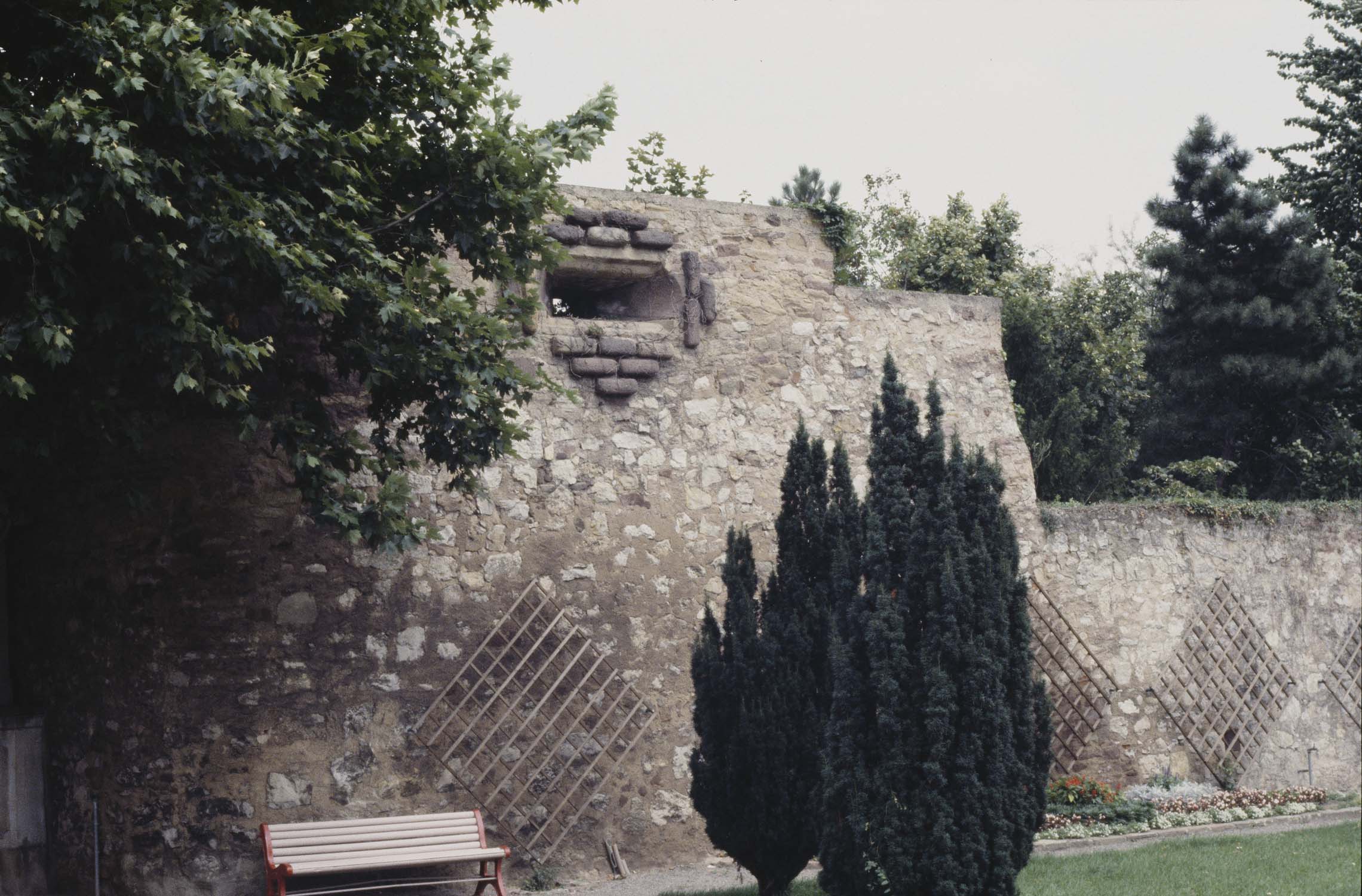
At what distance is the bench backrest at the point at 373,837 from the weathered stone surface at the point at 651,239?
151 inches

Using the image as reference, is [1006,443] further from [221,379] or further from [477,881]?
[221,379]

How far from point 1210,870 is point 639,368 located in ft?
15.2

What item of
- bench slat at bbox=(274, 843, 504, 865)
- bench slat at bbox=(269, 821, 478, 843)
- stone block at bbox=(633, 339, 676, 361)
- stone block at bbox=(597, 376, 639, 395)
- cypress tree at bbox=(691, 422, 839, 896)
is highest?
stone block at bbox=(633, 339, 676, 361)

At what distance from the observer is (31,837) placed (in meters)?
8.49

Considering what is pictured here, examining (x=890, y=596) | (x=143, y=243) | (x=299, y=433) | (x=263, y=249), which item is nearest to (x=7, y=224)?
(x=143, y=243)

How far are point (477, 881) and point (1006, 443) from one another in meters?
5.28

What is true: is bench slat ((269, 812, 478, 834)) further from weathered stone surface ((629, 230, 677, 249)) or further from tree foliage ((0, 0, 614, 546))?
weathered stone surface ((629, 230, 677, 249))

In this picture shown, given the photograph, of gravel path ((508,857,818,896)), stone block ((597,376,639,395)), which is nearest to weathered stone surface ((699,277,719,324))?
stone block ((597,376,639,395))

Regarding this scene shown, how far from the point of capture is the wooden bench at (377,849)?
745cm

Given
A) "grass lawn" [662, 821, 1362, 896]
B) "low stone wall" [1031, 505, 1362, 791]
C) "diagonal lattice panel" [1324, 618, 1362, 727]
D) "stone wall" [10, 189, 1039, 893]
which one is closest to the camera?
"grass lawn" [662, 821, 1362, 896]

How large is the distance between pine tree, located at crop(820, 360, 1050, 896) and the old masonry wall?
2930mm

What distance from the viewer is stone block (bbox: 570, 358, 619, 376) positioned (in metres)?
9.06

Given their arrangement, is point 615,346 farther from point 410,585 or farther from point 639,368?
point 410,585

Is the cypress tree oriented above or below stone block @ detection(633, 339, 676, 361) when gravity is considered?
below
